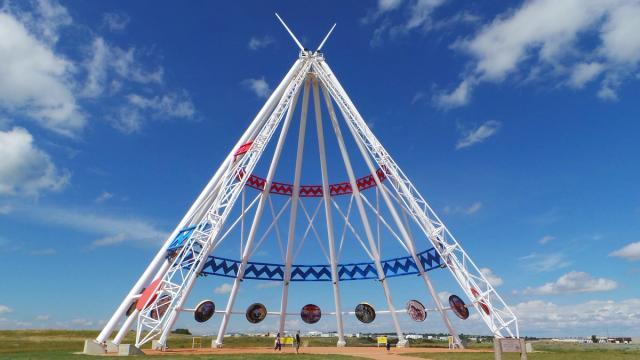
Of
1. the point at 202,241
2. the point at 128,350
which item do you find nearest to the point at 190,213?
the point at 202,241

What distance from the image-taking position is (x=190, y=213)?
36.8 metres

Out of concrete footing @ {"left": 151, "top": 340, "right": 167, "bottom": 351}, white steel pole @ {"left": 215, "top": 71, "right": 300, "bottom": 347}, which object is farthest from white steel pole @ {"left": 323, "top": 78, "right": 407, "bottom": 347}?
A: concrete footing @ {"left": 151, "top": 340, "right": 167, "bottom": 351}

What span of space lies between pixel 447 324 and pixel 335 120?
2046 centimetres

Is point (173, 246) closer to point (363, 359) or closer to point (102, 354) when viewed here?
point (102, 354)

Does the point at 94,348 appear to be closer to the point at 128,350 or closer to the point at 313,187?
the point at 128,350

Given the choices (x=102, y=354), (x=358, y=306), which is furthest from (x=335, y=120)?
(x=102, y=354)

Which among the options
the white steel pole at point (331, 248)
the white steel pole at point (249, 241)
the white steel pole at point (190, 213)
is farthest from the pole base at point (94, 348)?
the white steel pole at point (331, 248)

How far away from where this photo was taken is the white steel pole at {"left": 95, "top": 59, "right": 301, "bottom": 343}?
31239 mm

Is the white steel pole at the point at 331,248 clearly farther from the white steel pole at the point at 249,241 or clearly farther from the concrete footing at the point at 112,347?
the concrete footing at the point at 112,347

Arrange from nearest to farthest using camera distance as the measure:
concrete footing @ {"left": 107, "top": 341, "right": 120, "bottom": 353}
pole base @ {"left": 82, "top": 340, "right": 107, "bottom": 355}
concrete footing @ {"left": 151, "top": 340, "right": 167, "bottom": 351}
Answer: pole base @ {"left": 82, "top": 340, "right": 107, "bottom": 355} < concrete footing @ {"left": 107, "top": 341, "right": 120, "bottom": 353} < concrete footing @ {"left": 151, "top": 340, "right": 167, "bottom": 351}

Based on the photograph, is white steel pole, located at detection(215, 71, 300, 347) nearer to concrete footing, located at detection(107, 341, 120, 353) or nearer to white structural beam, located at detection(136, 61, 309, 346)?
white structural beam, located at detection(136, 61, 309, 346)

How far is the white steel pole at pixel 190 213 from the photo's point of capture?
102ft

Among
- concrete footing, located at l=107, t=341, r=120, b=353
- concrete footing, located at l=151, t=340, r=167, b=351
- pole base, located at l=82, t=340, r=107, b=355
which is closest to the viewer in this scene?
pole base, located at l=82, t=340, r=107, b=355

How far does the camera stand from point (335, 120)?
145ft
